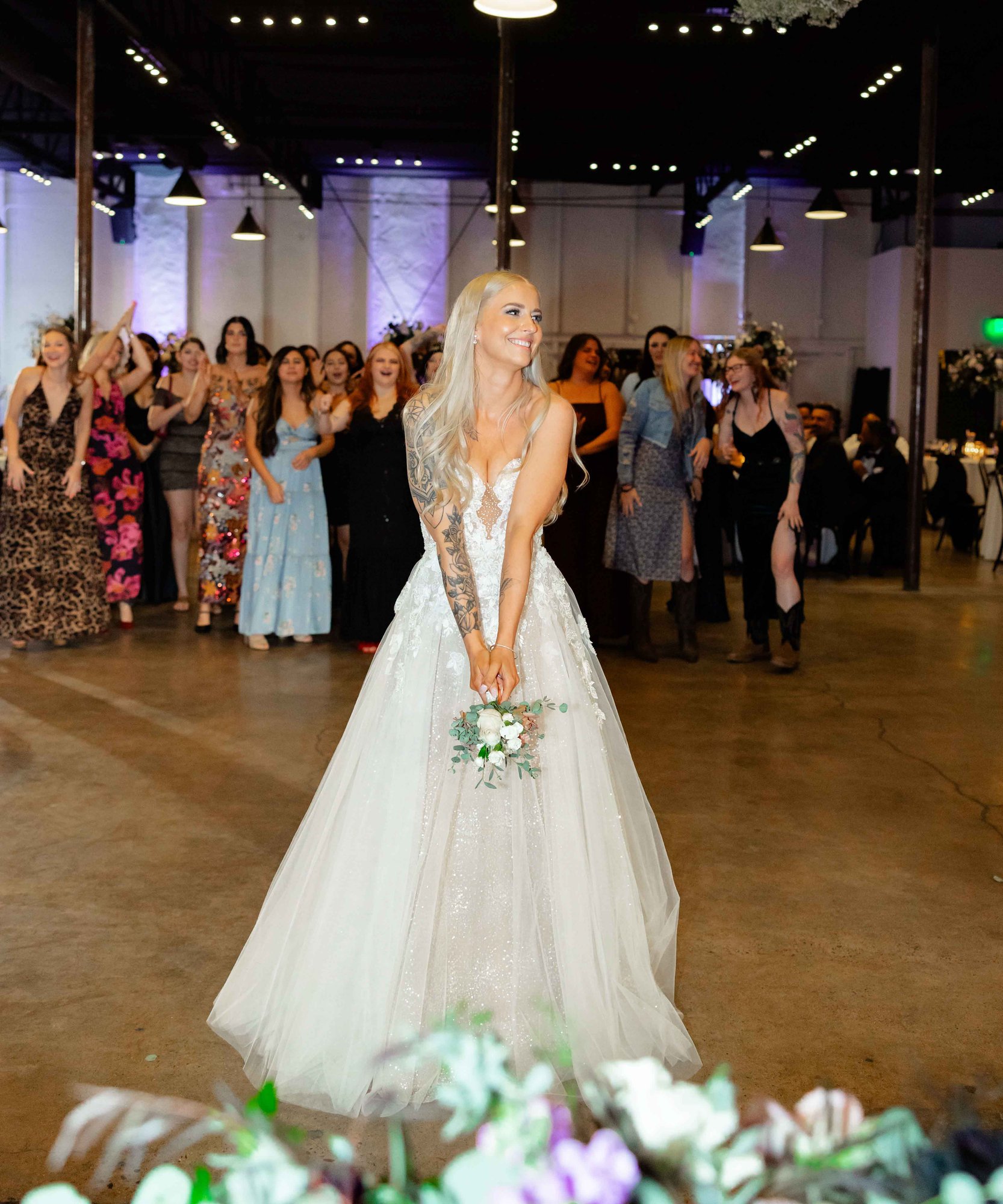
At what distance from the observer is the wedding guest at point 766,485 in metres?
5.94

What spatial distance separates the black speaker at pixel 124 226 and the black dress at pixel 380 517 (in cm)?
1220

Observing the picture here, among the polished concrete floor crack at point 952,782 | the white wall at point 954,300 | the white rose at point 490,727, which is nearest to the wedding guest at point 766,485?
the polished concrete floor crack at point 952,782

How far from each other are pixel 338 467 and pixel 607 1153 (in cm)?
693

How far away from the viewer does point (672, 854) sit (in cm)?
366

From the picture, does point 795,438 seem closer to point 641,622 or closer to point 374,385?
point 641,622

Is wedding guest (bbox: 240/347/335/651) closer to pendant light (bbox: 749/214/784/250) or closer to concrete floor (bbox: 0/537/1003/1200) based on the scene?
concrete floor (bbox: 0/537/1003/1200)

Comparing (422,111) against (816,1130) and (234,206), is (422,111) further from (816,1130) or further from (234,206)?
(816,1130)

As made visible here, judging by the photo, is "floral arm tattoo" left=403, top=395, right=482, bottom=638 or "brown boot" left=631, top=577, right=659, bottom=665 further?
Answer: "brown boot" left=631, top=577, right=659, bottom=665

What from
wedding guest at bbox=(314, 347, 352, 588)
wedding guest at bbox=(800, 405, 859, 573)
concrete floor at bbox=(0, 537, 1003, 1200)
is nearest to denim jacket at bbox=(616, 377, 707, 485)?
concrete floor at bbox=(0, 537, 1003, 1200)

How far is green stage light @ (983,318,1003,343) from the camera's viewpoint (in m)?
16.1

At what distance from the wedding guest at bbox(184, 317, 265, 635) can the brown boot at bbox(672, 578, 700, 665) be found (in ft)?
8.01

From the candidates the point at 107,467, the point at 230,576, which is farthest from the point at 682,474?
the point at 107,467

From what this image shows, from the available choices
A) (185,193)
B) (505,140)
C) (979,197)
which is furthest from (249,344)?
(979,197)

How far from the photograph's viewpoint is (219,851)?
3.61 m
